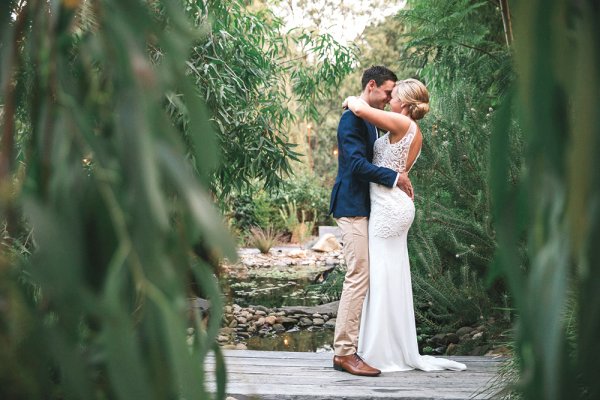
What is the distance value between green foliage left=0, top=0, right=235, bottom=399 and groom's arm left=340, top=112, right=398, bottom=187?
316cm

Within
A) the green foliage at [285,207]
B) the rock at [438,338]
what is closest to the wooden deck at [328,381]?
the rock at [438,338]

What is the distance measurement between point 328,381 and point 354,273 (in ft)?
2.20

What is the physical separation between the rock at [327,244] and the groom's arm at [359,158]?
11.0 metres

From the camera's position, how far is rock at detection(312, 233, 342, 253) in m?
15.1

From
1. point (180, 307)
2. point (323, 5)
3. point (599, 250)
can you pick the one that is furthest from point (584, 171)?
point (323, 5)

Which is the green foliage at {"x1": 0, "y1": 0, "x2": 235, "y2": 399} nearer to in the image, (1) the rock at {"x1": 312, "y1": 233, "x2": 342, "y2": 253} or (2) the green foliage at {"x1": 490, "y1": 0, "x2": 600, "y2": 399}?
(2) the green foliage at {"x1": 490, "y1": 0, "x2": 600, "y2": 399}

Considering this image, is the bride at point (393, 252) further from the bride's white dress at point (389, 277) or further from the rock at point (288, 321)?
the rock at point (288, 321)

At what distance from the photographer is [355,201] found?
4223mm

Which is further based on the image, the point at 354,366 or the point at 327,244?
the point at 327,244

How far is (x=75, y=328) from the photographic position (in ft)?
2.71

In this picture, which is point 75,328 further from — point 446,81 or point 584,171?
point 446,81

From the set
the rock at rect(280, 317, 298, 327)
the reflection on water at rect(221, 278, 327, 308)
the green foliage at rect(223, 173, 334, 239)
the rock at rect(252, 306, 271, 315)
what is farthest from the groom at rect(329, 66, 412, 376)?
the green foliage at rect(223, 173, 334, 239)

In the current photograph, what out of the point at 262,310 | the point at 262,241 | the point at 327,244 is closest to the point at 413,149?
the point at 262,310

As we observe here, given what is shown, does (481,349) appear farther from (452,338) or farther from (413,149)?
(413,149)
